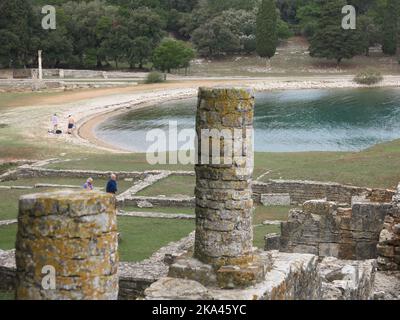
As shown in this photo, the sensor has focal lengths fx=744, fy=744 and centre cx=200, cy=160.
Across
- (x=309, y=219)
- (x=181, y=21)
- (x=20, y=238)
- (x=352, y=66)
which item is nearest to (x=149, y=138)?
(x=309, y=219)

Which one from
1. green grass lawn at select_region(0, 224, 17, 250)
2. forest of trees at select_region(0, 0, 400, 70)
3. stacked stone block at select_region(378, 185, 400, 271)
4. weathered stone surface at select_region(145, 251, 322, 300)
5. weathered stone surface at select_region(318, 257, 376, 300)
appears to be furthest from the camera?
forest of trees at select_region(0, 0, 400, 70)

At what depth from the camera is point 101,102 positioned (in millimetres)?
63312

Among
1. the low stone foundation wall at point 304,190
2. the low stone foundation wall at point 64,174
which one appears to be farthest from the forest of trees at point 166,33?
the low stone foundation wall at point 304,190

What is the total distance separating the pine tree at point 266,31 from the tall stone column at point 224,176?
78021mm

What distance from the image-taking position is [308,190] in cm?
2317

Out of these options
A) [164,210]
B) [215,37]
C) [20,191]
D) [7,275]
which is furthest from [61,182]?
[215,37]

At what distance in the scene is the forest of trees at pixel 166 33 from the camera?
77.9 meters

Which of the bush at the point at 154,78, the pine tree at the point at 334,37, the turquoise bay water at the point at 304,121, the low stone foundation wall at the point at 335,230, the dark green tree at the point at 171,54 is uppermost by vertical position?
the pine tree at the point at 334,37

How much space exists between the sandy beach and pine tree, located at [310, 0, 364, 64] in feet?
15.4

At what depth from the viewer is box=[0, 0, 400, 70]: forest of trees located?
255 feet

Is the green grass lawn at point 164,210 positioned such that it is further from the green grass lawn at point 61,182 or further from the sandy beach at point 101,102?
the sandy beach at point 101,102

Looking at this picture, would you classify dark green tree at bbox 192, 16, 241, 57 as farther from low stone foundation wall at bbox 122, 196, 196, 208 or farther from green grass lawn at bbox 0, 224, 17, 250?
green grass lawn at bbox 0, 224, 17, 250

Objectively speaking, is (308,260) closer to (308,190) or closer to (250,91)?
(250,91)

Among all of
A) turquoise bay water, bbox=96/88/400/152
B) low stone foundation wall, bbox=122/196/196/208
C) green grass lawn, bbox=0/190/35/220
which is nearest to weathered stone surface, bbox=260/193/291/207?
low stone foundation wall, bbox=122/196/196/208
